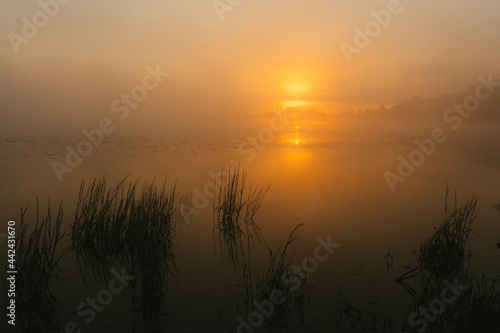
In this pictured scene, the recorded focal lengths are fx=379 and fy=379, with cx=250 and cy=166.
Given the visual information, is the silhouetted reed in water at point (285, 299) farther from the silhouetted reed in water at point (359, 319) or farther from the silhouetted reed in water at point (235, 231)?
the silhouetted reed in water at point (235, 231)

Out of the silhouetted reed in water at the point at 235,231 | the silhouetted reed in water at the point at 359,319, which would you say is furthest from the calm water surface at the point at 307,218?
the silhouetted reed in water at the point at 235,231

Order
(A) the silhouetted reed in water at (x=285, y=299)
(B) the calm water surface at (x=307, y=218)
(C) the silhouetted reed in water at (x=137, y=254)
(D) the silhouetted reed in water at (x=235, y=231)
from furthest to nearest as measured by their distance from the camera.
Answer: (D) the silhouetted reed in water at (x=235, y=231) < (B) the calm water surface at (x=307, y=218) < (C) the silhouetted reed in water at (x=137, y=254) < (A) the silhouetted reed in water at (x=285, y=299)

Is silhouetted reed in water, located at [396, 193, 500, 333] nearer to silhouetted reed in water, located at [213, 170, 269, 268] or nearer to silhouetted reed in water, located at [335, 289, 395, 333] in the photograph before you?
silhouetted reed in water, located at [335, 289, 395, 333]

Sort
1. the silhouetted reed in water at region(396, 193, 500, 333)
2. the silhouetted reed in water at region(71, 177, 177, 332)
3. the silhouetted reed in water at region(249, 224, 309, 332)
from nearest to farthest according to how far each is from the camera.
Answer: the silhouetted reed in water at region(396, 193, 500, 333) → the silhouetted reed in water at region(249, 224, 309, 332) → the silhouetted reed in water at region(71, 177, 177, 332)

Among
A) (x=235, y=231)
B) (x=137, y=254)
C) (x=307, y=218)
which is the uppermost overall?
(x=307, y=218)

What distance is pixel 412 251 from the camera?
28.3 ft

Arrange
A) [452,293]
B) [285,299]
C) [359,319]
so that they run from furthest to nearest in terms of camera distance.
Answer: [452,293], [285,299], [359,319]

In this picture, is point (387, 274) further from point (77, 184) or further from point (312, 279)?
point (77, 184)

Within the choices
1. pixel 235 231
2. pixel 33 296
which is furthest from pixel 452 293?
pixel 33 296

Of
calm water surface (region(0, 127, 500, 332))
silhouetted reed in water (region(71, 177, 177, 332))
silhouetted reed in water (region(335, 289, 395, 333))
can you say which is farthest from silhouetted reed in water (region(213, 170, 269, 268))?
silhouetted reed in water (region(335, 289, 395, 333))

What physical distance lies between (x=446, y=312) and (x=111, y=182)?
1414 cm

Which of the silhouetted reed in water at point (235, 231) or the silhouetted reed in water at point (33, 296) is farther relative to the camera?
the silhouetted reed in water at point (235, 231)

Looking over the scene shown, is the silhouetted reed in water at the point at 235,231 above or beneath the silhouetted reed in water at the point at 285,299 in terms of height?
above

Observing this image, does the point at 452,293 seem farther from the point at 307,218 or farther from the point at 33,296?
the point at 33,296
